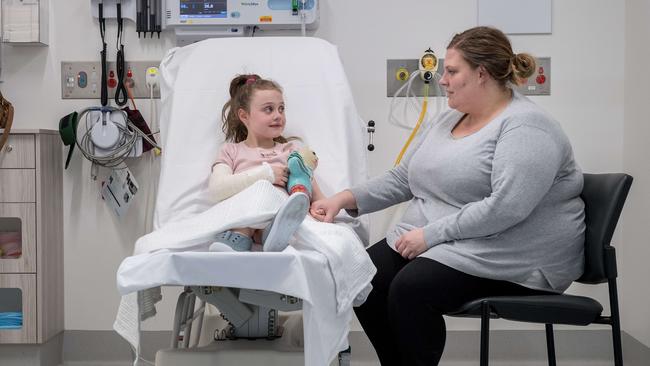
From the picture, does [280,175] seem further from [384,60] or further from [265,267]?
[384,60]

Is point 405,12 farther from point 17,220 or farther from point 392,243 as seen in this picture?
point 17,220

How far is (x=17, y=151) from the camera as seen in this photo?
2.79 meters

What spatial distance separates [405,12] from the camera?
3039mm

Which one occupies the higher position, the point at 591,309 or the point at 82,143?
the point at 82,143

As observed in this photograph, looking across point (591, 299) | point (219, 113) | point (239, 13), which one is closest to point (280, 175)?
point (219, 113)

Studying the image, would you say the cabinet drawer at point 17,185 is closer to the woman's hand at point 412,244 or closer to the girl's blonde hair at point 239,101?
the girl's blonde hair at point 239,101

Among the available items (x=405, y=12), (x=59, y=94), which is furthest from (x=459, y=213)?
(x=59, y=94)

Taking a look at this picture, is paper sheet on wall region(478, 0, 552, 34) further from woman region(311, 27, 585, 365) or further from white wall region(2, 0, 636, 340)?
woman region(311, 27, 585, 365)

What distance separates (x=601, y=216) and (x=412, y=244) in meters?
0.53

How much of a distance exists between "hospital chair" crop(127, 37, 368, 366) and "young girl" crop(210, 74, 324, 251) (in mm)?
66

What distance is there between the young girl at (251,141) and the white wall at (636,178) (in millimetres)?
1456

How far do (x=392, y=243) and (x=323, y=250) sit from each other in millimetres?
618

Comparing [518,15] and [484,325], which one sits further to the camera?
[518,15]

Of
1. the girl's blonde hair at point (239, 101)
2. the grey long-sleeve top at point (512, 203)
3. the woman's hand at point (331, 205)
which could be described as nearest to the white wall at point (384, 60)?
the girl's blonde hair at point (239, 101)
